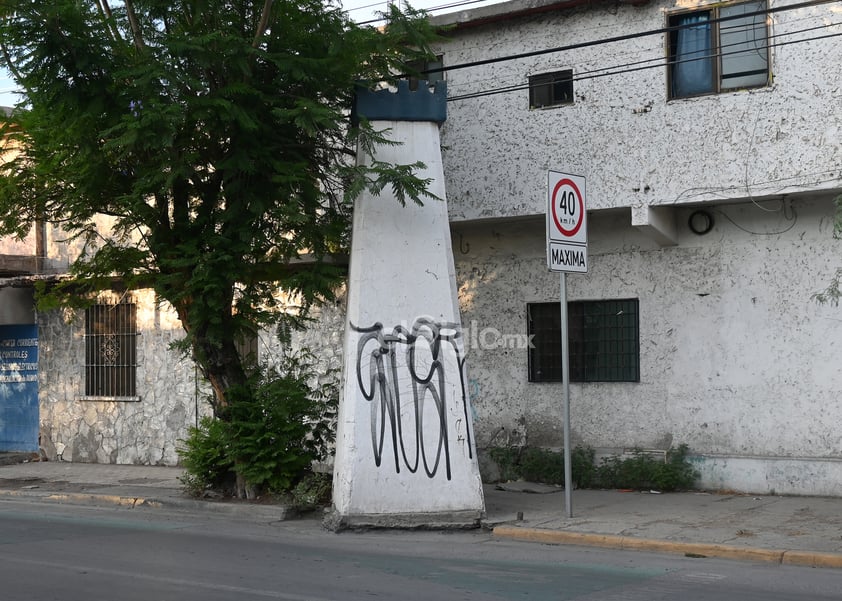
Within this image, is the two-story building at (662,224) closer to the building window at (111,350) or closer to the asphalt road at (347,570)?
the asphalt road at (347,570)

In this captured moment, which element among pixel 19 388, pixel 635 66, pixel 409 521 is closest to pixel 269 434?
pixel 409 521

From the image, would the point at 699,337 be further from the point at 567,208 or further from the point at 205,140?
the point at 205,140

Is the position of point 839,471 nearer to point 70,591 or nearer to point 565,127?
point 565,127

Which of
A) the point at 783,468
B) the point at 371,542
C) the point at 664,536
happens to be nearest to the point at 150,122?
the point at 371,542

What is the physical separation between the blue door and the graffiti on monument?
1104cm

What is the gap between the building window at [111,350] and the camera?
18.4 meters

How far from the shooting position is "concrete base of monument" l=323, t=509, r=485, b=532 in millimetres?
10703

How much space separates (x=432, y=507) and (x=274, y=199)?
422 cm

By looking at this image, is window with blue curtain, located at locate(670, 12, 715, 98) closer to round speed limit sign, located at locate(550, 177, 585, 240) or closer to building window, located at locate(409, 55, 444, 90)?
round speed limit sign, located at locate(550, 177, 585, 240)

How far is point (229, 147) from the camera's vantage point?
1195 centimetres

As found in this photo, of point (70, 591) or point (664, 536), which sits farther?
point (664, 536)

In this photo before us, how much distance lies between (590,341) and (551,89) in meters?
3.65

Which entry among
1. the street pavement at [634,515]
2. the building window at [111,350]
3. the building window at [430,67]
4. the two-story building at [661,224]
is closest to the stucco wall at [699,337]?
the two-story building at [661,224]

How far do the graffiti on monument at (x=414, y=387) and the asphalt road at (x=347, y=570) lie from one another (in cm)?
96
